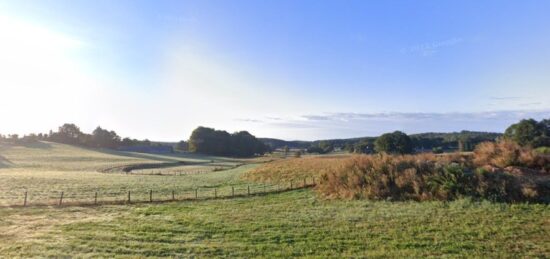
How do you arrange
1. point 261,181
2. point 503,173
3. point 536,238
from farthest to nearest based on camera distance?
point 261,181
point 503,173
point 536,238

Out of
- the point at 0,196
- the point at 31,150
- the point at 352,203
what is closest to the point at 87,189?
the point at 0,196

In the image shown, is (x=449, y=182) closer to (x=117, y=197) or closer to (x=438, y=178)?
(x=438, y=178)

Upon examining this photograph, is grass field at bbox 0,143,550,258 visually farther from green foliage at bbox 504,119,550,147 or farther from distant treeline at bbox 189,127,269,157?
distant treeline at bbox 189,127,269,157

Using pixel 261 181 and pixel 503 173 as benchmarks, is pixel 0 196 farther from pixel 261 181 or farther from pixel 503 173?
pixel 503 173

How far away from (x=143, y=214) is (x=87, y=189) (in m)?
18.1

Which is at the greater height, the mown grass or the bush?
the bush

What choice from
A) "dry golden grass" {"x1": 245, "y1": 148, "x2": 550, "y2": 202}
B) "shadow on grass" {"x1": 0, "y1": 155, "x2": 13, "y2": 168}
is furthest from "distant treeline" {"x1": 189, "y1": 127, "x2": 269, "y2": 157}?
"dry golden grass" {"x1": 245, "y1": 148, "x2": 550, "y2": 202}

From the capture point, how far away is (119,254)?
12.6 meters

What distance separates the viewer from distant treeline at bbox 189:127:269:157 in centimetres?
12375

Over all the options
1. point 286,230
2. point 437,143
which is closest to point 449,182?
point 286,230

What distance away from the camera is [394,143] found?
6862 centimetres

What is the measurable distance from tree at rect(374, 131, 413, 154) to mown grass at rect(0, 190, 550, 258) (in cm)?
4895

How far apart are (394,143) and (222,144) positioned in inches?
2696

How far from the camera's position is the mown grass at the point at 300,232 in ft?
39.9
